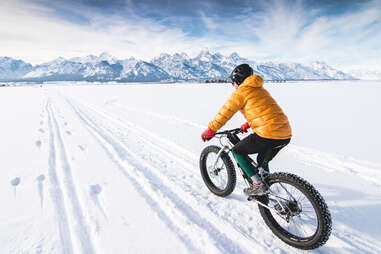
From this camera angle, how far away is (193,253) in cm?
251

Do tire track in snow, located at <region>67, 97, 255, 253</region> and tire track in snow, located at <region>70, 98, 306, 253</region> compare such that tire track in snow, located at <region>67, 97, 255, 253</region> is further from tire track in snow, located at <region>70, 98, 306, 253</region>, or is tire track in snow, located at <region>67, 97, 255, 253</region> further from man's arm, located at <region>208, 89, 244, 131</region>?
man's arm, located at <region>208, 89, 244, 131</region>

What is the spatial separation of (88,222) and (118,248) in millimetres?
721

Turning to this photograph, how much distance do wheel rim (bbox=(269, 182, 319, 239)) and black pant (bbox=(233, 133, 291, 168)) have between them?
44cm

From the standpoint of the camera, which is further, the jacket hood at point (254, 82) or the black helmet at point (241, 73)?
the black helmet at point (241, 73)

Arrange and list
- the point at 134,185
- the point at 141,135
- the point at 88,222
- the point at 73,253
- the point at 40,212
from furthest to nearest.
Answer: the point at 141,135
the point at 134,185
the point at 40,212
the point at 88,222
the point at 73,253

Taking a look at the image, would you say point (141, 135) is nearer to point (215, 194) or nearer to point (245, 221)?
point (215, 194)

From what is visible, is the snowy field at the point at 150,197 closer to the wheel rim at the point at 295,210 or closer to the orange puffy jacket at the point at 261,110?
the wheel rim at the point at 295,210

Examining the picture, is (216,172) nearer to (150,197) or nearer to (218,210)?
(218,210)

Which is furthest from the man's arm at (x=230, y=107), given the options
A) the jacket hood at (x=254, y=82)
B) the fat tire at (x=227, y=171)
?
the fat tire at (x=227, y=171)

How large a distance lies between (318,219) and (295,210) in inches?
12.6

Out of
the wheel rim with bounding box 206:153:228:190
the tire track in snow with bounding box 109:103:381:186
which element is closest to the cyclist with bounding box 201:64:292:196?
the wheel rim with bounding box 206:153:228:190

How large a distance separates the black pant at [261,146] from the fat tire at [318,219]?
0.35m

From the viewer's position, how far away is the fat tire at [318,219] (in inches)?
87.2

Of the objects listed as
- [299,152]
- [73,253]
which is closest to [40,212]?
[73,253]
